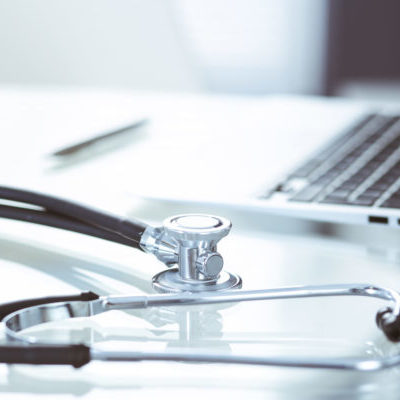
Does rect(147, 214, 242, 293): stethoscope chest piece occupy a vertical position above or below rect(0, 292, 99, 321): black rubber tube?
above

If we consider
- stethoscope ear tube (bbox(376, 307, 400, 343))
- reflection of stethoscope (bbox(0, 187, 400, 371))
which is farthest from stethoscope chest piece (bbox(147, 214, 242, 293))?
stethoscope ear tube (bbox(376, 307, 400, 343))

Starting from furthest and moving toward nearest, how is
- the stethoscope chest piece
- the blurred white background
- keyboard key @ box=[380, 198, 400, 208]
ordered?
the blurred white background
keyboard key @ box=[380, 198, 400, 208]
the stethoscope chest piece

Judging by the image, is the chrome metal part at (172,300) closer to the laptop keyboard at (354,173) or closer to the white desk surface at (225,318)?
the white desk surface at (225,318)

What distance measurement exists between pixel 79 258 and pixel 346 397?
0.94 ft

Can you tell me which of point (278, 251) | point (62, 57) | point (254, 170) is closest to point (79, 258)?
point (278, 251)

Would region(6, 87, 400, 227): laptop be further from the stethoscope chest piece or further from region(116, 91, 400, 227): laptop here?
the stethoscope chest piece

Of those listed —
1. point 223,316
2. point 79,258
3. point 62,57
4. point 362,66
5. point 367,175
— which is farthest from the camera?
point 362,66

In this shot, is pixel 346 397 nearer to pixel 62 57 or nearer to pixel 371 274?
pixel 371 274

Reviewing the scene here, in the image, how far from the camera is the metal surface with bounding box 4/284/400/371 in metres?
0.39

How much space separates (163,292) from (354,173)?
0.32m

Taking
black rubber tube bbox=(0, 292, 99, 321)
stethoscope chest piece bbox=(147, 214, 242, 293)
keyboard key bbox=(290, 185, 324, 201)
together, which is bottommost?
black rubber tube bbox=(0, 292, 99, 321)

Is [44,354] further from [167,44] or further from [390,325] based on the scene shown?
[167,44]

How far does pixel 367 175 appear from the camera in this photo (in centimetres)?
77

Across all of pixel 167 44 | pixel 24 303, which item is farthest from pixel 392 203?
pixel 167 44
